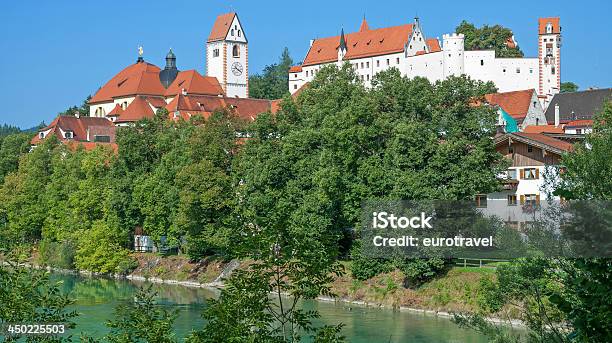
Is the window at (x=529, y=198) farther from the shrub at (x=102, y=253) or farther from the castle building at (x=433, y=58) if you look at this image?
the castle building at (x=433, y=58)

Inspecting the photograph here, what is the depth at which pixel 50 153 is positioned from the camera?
7344 cm

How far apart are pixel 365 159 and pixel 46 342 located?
27101 millimetres

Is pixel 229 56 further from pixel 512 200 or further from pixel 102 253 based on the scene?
pixel 512 200

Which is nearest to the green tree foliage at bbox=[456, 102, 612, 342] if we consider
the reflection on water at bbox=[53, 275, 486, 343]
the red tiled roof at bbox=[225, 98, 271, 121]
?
the reflection on water at bbox=[53, 275, 486, 343]

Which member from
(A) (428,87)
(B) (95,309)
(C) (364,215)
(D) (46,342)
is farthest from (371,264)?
(D) (46,342)

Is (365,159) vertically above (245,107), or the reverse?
(245,107)

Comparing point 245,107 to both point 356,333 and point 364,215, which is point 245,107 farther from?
point 356,333

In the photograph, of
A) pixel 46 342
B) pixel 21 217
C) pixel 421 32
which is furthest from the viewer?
pixel 421 32

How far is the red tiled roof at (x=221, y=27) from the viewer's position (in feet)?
405

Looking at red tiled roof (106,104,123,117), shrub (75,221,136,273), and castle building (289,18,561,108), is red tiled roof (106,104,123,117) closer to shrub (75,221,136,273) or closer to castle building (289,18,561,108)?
castle building (289,18,561,108)

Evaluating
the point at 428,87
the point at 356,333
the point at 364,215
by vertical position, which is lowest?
the point at 356,333

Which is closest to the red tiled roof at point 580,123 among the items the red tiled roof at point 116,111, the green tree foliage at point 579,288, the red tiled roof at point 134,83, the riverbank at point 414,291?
the riverbank at point 414,291

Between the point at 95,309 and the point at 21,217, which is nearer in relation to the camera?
the point at 95,309

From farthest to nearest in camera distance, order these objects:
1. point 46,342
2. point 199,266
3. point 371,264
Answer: point 199,266 → point 371,264 → point 46,342
